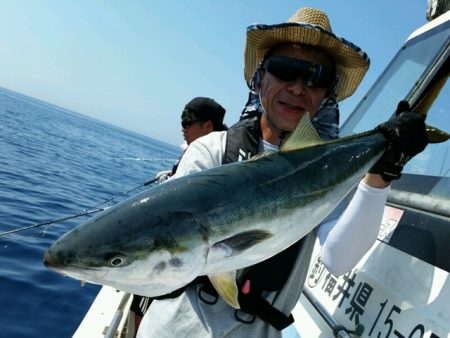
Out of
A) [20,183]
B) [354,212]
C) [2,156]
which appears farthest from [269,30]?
[2,156]

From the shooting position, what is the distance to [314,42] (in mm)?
2912

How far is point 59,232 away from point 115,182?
40.9 ft

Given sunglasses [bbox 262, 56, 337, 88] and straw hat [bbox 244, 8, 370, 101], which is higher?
straw hat [bbox 244, 8, 370, 101]

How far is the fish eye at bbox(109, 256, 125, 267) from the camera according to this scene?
1.71 meters

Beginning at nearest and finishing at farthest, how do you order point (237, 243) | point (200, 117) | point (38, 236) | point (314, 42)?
point (237, 243), point (314, 42), point (200, 117), point (38, 236)

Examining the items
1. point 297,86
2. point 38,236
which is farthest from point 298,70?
point 38,236

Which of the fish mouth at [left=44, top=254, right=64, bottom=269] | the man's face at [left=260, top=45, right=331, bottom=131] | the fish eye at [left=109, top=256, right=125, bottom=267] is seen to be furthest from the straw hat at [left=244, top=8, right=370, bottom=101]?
the fish mouth at [left=44, top=254, right=64, bottom=269]

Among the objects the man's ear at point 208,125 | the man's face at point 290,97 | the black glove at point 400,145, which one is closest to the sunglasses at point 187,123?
the man's ear at point 208,125

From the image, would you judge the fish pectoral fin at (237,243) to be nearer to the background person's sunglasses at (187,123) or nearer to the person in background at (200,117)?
the person in background at (200,117)

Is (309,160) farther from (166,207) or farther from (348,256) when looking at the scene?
(166,207)

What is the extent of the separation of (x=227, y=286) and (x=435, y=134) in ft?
5.57

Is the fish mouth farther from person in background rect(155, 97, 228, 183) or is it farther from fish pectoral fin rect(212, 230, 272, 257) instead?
person in background rect(155, 97, 228, 183)

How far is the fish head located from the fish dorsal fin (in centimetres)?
77

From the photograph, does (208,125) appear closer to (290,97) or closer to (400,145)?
(290,97)
